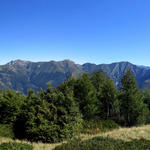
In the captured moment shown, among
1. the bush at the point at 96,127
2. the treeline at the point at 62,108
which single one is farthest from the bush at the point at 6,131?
the bush at the point at 96,127

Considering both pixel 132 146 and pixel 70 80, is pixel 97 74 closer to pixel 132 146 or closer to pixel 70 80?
pixel 70 80

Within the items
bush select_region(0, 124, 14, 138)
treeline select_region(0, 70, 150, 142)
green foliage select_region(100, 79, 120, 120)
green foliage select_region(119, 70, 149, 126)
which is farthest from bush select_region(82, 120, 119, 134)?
green foliage select_region(100, 79, 120, 120)

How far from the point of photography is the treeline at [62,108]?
624 inches

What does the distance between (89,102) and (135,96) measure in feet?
31.2

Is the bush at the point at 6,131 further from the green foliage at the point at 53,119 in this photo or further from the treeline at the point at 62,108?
the green foliage at the point at 53,119

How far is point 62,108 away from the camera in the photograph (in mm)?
16266

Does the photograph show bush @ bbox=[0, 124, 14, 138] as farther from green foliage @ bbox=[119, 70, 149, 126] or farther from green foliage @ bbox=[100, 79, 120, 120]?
green foliage @ bbox=[119, 70, 149, 126]

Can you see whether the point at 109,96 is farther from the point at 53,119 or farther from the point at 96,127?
the point at 53,119

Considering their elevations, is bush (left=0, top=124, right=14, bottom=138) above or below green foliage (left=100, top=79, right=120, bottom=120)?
below

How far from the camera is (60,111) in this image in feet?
53.7

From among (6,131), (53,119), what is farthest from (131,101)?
(6,131)

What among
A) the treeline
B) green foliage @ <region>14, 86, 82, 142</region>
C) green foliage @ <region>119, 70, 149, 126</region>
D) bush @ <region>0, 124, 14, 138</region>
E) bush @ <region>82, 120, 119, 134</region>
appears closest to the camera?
green foliage @ <region>14, 86, 82, 142</region>

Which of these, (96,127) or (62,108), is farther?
(96,127)

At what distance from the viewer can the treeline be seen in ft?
52.0
